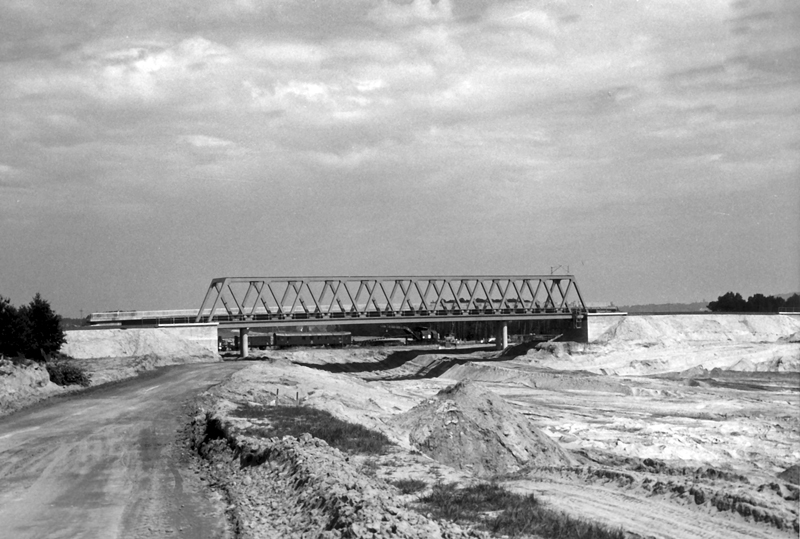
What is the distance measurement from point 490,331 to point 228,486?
14578 cm

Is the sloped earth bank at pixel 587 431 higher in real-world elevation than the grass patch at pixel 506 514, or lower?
lower

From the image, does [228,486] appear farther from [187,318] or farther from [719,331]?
A: [719,331]

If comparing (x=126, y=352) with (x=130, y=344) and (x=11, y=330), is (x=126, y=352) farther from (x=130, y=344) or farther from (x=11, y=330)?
(x=11, y=330)

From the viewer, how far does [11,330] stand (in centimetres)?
4384

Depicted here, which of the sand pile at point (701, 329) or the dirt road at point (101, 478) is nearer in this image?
the dirt road at point (101, 478)

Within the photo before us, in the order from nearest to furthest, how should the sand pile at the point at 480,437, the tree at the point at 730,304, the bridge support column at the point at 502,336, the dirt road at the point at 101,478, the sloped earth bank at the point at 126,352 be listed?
the dirt road at the point at 101,478 < the sand pile at the point at 480,437 < the sloped earth bank at the point at 126,352 < the bridge support column at the point at 502,336 < the tree at the point at 730,304

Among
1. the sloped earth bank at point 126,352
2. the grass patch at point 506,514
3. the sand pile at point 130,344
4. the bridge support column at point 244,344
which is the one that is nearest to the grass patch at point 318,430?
the grass patch at point 506,514

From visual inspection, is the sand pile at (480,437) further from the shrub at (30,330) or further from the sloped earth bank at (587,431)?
the shrub at (30,330)

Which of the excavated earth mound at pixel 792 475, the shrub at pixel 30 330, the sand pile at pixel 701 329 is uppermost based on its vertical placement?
the shrub at pixel 30 330

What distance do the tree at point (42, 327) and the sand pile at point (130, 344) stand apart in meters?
15.0

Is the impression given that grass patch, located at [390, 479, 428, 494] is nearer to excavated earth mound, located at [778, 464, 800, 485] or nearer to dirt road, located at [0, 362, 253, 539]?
dirt road, located at [0, 362, 253, 539]

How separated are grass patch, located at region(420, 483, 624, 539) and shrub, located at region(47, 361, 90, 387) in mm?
35969

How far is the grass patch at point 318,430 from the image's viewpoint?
19500 mm

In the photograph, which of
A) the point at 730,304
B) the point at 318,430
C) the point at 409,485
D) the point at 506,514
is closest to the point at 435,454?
the point at 318,430
